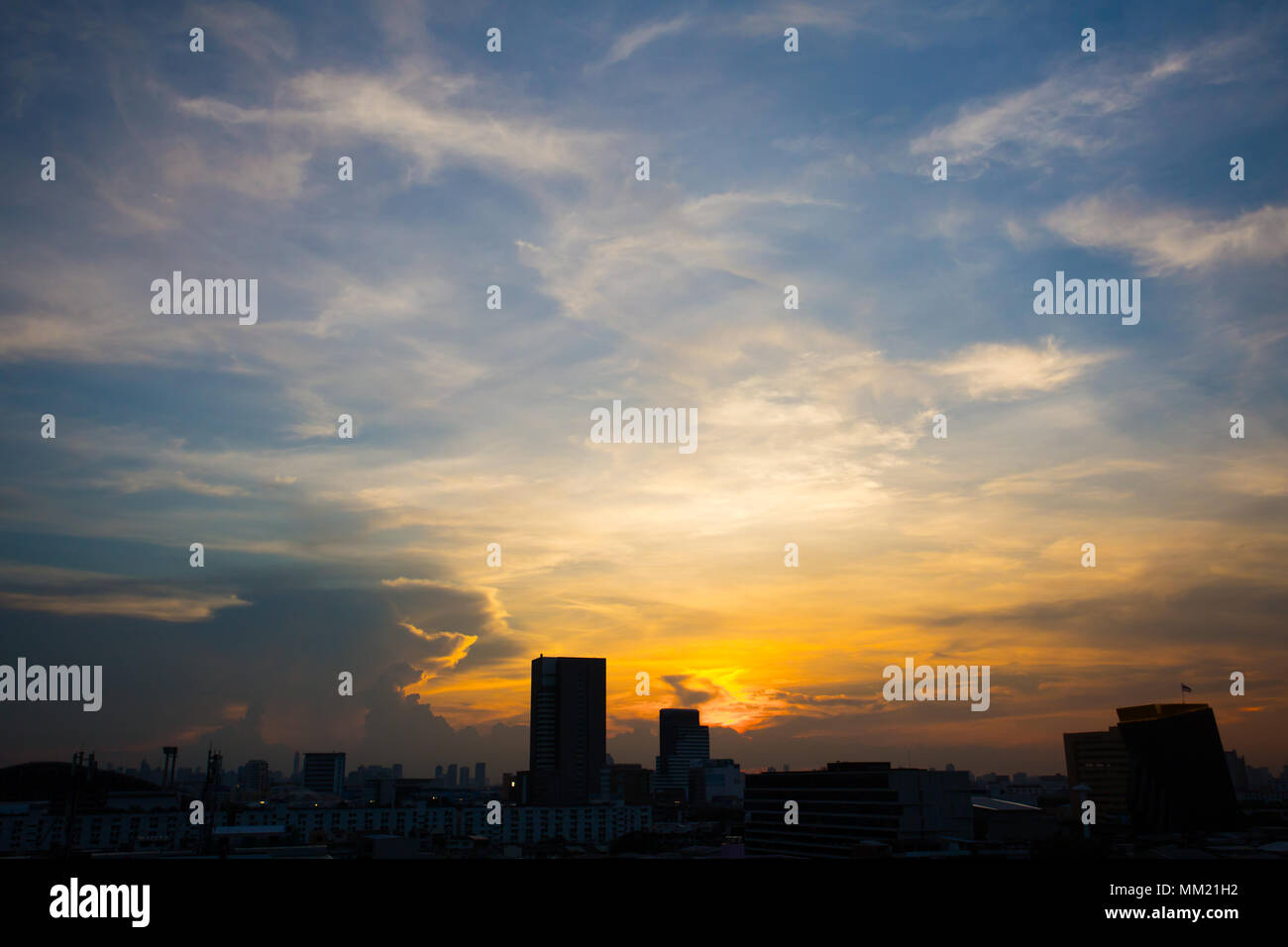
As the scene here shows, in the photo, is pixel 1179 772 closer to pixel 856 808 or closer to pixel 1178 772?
pixel 1178 772

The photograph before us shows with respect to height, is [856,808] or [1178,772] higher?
[1178,772]

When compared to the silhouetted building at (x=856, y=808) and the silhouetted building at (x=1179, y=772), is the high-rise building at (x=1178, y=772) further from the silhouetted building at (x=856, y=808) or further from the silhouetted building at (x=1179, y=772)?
the silhouetted building at (x=856, y=808)

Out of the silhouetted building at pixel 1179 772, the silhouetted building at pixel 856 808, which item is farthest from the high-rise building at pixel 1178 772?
the silhouetted building at pixel 856 808

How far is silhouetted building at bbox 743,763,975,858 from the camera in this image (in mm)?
90438

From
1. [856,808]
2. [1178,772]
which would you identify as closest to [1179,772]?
[1178,772]

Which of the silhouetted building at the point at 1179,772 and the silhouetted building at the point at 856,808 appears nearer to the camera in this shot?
the silhouetted building at the point at 856,808

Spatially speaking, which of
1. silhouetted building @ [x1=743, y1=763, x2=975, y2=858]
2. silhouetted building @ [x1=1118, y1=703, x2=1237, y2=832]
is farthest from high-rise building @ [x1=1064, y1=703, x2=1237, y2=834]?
silhouetted building @ [x1=743, y1=763, x2=975, y2=858]

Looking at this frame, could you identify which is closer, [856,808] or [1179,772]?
[856,808]

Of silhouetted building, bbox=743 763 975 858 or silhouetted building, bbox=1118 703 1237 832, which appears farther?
silhouetted building, bbox=1118 703 1237 832

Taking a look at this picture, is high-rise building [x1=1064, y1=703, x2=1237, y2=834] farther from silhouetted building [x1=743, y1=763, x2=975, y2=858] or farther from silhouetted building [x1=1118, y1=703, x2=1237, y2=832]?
silhouetted building [x1=743, y1=763, x2=975, y2=858]

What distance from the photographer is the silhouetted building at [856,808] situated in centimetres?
9044

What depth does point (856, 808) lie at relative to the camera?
96.8m

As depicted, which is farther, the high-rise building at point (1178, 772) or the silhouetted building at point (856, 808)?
the high-rise building at point (1178, 772)
